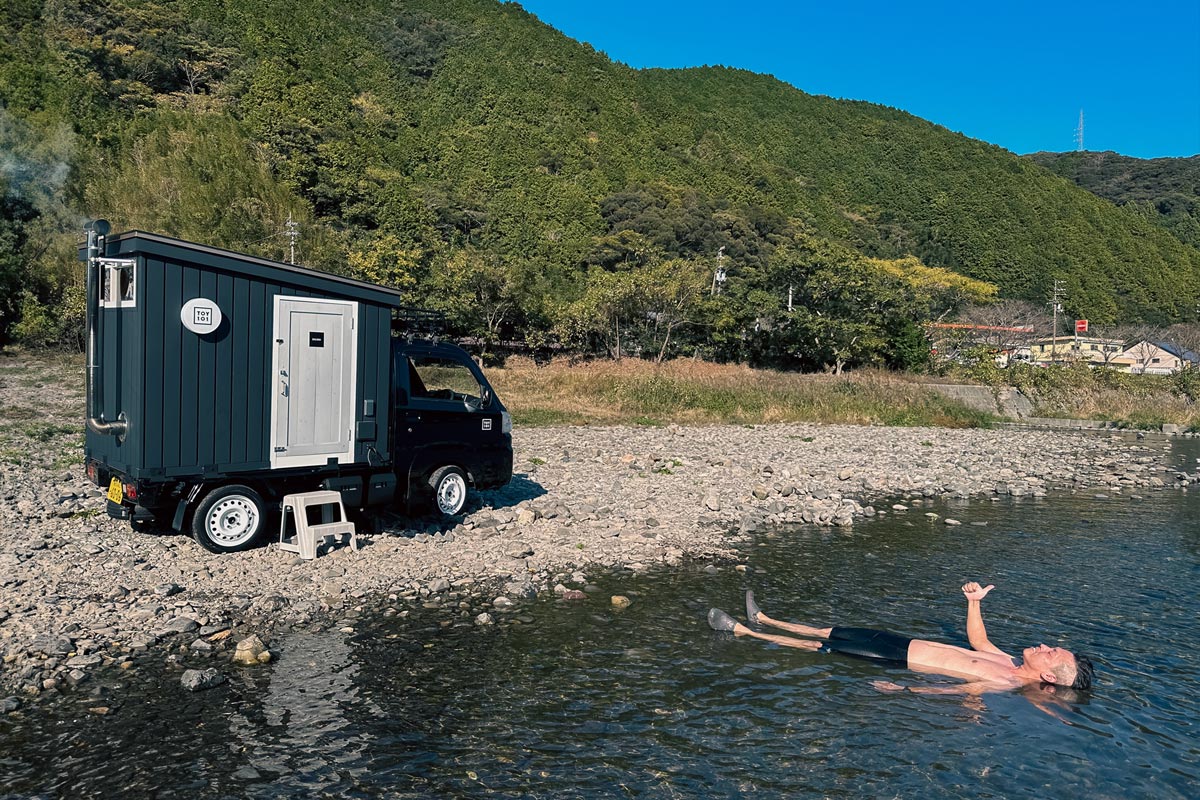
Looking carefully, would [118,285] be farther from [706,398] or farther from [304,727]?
[706,398]

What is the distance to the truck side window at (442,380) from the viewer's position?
11.9 metres

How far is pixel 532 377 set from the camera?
3556cm

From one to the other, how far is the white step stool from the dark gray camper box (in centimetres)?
20

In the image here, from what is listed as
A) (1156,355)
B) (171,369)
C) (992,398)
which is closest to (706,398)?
(992,398)

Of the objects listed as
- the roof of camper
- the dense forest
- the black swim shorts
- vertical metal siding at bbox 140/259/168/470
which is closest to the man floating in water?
the black swim shorts

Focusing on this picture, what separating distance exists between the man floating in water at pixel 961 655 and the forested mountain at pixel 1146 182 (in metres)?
158

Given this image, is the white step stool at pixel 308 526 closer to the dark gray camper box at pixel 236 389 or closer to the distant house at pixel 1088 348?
the dark gray camper box at pixel 236 389

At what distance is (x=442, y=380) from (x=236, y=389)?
317 cm

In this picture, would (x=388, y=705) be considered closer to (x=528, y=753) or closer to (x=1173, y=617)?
(x=528, y=753)

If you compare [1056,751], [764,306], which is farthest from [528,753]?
[764,306]

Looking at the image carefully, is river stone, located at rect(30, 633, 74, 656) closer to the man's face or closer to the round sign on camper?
the round sign on camper

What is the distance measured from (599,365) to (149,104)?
6323 cm

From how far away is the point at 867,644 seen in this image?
834 cm

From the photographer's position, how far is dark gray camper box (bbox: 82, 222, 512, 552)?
916 centimetres
